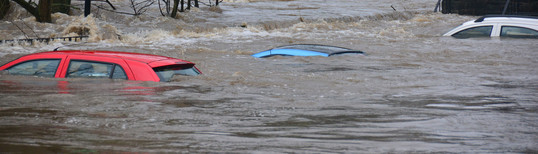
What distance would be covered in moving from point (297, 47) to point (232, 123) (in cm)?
544

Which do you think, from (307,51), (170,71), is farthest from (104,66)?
(307,51)

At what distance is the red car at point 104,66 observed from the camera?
8.21m

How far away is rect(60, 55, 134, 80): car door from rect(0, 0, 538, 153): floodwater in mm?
123

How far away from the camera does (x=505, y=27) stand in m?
14.5

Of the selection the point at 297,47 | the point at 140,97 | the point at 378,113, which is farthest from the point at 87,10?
the point at 378,113

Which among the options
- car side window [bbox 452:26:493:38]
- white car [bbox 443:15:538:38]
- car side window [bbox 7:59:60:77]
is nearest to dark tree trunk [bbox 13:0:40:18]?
car side window [bbox 452:26:493:38]

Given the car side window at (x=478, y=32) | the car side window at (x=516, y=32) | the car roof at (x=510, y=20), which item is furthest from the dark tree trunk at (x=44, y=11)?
the car side window at (x=516, y=32)

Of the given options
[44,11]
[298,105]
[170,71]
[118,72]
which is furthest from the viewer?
[44,11]

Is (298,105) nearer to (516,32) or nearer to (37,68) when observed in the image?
(37,68)

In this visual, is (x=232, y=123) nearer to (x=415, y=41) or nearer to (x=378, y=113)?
(x=378, y=113)

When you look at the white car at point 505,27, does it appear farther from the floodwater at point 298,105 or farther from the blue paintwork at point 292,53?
the blue paintwork at point 292,53

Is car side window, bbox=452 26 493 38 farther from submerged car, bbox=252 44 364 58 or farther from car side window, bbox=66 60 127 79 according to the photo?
car side window, bbox=66 60 127 79

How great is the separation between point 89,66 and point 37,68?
756 mm

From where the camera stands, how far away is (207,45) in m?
18.5
